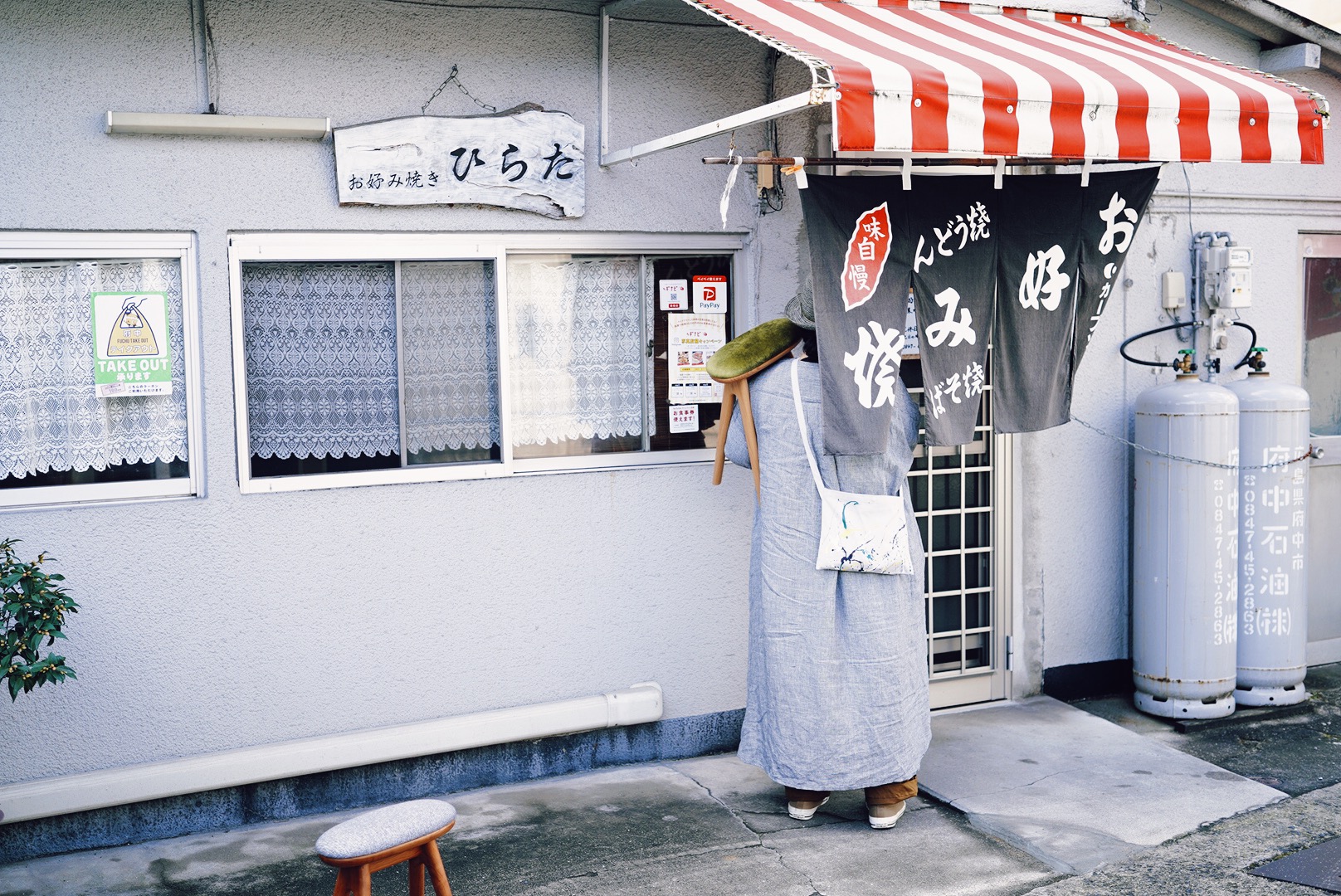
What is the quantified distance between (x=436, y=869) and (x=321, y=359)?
2603 mm

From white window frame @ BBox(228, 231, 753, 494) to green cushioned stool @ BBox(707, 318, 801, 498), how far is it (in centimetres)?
83

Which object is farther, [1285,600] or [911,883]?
[1285,600]

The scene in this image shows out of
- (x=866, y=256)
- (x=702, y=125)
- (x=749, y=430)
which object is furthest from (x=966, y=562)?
(x=702, y=125)

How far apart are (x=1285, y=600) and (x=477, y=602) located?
15.4 ft

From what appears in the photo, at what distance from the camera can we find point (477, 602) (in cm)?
576

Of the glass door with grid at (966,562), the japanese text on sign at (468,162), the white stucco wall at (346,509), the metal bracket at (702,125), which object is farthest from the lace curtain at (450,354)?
the glass door with grid at (966,562)

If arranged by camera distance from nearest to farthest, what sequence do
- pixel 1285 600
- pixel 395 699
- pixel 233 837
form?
pixel 233 837 < pixel 395 699 < pixel 1285 600

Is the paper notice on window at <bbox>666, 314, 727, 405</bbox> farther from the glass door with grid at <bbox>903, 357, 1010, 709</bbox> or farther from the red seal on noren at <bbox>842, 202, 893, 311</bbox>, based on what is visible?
the glass door with grid at <bbox>903, 357, 1010, 709</bbox>

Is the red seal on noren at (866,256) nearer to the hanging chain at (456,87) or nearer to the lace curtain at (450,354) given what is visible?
the lace curtain at (450,354)

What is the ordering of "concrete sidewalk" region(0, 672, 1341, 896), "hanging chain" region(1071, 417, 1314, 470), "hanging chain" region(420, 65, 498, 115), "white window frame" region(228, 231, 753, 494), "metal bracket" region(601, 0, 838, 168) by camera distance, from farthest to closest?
"hanging chain" region(1071, 417, 1314, 470)
"hanging chain" region(420, 65, 498, 115)
"white window frame" region(228, 231, 753, 494)
"concrete sidewalk" region(0, 672, 1341, 896)
"metal bracket" region(601, 0, 838, 168)

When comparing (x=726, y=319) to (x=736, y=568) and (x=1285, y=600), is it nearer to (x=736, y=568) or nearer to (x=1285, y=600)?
(x=736, y=568)

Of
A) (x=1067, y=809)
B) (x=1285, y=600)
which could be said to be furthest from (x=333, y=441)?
(x=1285, y=600)

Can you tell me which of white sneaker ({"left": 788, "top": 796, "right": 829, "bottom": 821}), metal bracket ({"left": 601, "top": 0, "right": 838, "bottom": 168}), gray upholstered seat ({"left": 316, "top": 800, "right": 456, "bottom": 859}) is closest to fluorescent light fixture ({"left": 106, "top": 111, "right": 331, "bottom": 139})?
metal bracket ({"left": 601, "top": 0, "right": 838, "bottom": 168})

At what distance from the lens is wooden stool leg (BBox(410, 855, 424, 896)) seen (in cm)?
386
